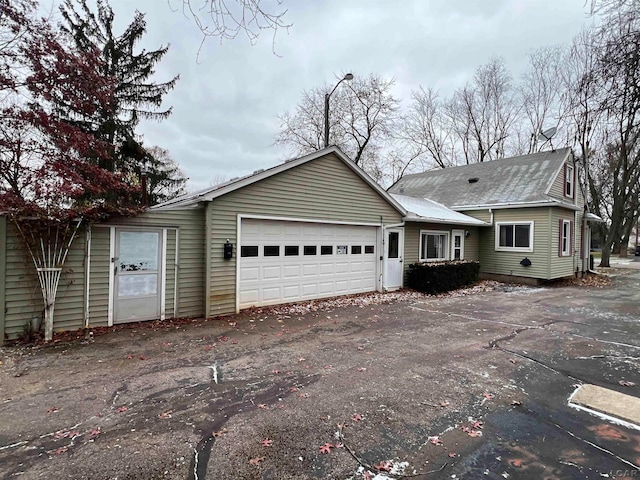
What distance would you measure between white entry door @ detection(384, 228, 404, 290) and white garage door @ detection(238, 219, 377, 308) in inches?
18.2

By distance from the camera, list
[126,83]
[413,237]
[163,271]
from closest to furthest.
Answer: [163,271]
[413,237]
[126,83]

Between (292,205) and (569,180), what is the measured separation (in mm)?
13160

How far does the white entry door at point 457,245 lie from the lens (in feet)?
43.1

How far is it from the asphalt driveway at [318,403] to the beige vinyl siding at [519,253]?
653 centimetres

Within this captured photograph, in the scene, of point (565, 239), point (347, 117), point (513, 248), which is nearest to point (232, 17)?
point (513, 248)

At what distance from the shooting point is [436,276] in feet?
35.5

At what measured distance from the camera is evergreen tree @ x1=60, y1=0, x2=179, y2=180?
1351 centimetres

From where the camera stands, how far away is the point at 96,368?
14.4ft

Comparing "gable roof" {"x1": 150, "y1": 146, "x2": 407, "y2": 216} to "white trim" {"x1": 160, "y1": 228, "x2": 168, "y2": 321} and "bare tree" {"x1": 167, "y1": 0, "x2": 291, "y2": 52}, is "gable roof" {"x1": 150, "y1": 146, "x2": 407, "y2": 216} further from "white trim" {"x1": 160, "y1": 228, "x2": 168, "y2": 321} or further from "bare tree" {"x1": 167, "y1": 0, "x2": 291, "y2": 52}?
"bare tree" {"x1": 167, "y1": 0, "x2": 291, "y2": 52}

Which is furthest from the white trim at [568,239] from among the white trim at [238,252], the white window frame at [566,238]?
the white trim at [238,252]

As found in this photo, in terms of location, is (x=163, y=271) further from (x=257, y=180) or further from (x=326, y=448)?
(x=326, y=448)

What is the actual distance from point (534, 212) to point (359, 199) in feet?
24.8

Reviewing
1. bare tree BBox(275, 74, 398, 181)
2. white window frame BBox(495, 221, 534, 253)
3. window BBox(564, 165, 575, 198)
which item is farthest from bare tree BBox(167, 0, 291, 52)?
bare tree BBox(275, 74, 398, 181)

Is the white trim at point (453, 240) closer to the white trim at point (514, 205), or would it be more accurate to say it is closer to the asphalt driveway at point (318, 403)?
the white trim at point (514, 205)
